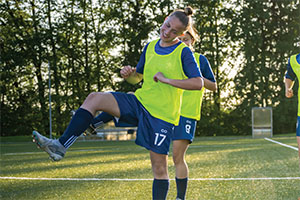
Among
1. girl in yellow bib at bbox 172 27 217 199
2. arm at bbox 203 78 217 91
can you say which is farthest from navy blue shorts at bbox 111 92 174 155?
girl in yellow bib at bbox 172 27 217 199

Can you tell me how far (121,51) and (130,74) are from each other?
92.3 ft

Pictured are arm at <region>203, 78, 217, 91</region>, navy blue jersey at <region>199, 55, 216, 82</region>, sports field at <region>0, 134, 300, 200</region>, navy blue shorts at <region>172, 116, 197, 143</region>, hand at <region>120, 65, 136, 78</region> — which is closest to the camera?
hand at <region>120, 65, 136, 78</region>

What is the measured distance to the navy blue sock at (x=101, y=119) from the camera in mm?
3640

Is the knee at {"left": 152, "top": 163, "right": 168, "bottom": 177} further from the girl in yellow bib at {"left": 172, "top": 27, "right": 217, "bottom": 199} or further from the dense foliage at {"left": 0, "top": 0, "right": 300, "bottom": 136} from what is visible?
the dense foliage at {"left": 0, "top": 0, "right": 300, "bottom": 136}

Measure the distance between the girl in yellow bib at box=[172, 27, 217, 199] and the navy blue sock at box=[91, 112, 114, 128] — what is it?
1.39 meters

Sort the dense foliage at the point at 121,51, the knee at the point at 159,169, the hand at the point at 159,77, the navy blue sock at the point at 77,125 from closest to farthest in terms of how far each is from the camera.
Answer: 1. the navy blue sock at the point at 77,125
2. the hand at the point at 159,77
3. the knee at the point at 159,169
4. the dense foliage at the point at 121,51

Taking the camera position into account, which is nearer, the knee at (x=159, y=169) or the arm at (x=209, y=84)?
the knee at (x=159, y=169)

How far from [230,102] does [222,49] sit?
11.9 ft

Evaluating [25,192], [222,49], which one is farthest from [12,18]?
[25,192]

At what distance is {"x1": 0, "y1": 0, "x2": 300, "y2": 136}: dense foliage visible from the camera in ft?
99.3

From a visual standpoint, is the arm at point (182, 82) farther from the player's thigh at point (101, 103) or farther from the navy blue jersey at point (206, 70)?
the navy blue jersey at point (206, 70)

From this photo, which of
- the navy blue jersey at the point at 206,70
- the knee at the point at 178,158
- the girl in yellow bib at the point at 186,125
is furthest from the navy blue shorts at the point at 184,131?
the navy blue jersey at the point at 206,70

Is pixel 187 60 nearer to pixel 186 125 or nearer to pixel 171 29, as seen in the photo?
pixel 171 29

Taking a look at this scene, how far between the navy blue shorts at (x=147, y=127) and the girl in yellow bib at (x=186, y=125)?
45.3 inches
